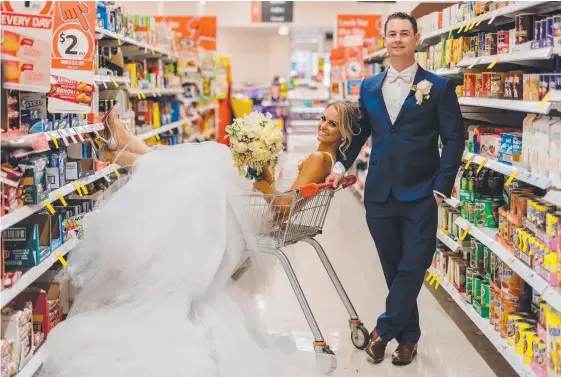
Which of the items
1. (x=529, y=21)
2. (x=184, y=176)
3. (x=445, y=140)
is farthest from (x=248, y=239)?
(x=529, y=21)

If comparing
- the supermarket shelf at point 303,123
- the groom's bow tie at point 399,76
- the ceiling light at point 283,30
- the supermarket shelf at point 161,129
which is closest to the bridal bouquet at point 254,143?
the groom's bow tie at point 399,76

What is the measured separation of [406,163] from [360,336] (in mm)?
1033

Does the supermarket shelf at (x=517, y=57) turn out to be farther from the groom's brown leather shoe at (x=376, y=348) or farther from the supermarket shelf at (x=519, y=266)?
the groom's brown leather shoe at (x=376, y=348)

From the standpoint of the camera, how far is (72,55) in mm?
3514

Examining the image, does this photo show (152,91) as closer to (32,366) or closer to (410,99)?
(410,99)

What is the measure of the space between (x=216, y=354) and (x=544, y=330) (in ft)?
4.69

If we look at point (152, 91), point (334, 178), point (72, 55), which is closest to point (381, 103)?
point (334, 178)

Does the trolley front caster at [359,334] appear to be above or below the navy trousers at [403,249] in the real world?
below

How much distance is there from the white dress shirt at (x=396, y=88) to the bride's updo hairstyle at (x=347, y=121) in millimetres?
189

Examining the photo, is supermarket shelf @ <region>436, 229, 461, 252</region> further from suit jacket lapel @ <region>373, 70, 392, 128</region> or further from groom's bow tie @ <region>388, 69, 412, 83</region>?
groom's bow tie @ <region>388, 69, 412, 83</region>

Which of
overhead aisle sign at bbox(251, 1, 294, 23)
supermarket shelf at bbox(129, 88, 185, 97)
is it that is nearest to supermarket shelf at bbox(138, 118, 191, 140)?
supermarket shelf at bbox(129, 88, 185, 97)

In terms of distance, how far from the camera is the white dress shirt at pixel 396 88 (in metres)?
3.45

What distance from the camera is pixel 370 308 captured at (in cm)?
461

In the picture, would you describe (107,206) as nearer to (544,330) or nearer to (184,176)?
(184,176)
